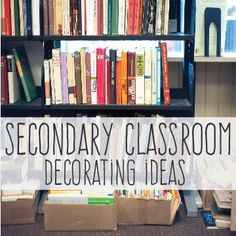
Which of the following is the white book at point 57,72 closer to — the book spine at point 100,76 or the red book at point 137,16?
the book spine at point 100,76

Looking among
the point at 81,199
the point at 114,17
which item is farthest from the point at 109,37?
the point at 81,199

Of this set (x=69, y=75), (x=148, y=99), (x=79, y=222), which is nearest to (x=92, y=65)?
(x=69, y=75)

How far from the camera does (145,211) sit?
2.17m

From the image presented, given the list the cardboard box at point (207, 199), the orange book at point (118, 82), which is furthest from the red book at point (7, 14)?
the cardboard box at point (207, 199)

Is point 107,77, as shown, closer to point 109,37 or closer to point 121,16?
point 109,37

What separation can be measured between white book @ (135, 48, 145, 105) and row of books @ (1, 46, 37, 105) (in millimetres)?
626

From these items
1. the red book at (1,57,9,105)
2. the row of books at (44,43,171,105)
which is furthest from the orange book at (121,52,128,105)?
the red book at (1,57,9,105)

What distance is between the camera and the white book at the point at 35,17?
6.91 ft

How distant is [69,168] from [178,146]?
2.21ft

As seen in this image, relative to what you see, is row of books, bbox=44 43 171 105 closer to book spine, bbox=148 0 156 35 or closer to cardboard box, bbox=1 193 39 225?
book spine, bbox=148 0 156 35

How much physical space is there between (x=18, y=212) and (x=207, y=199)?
3.50 ft

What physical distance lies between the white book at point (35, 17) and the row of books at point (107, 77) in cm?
14

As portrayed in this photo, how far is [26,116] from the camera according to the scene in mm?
2490

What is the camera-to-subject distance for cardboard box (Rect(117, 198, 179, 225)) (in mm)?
2149
